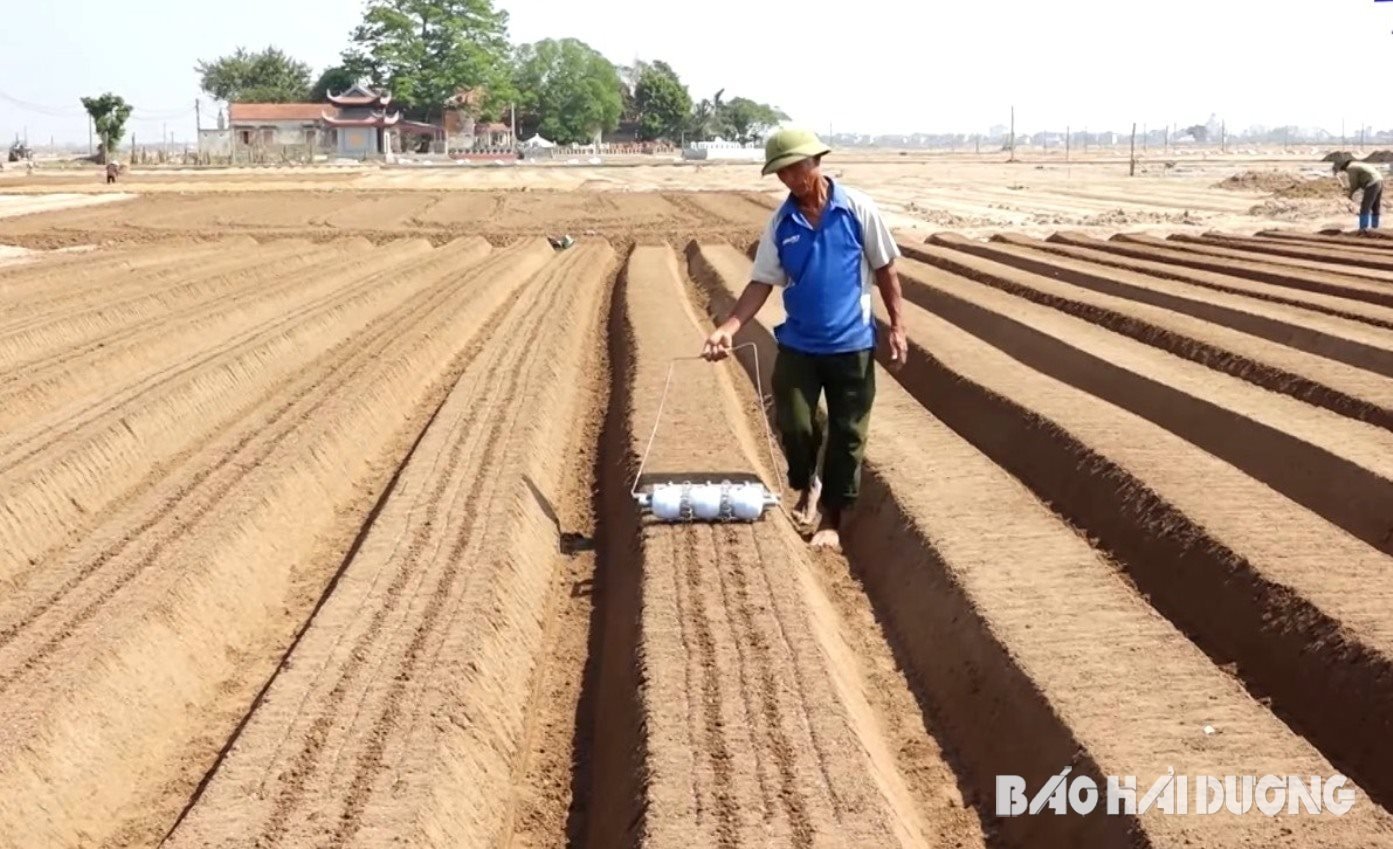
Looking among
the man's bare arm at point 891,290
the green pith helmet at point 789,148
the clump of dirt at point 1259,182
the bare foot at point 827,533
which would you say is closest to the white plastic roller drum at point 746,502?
the bare foot at point 827,533

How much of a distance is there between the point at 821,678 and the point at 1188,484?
2.60 metres

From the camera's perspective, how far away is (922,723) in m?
4.87

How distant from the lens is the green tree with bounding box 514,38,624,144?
99500mm

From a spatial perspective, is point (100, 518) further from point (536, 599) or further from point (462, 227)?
point (462, 227)

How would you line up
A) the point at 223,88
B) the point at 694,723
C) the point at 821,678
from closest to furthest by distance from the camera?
the point at 694,723 < the point at 821,678 < the point at 223,88

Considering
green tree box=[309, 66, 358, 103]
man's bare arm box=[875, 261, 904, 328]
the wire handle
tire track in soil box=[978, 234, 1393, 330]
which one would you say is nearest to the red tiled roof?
green tree box=[309, 66, 358, 103]

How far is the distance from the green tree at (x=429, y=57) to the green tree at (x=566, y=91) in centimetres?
557

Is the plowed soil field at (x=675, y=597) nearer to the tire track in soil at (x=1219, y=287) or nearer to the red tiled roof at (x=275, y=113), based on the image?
the tire track in soil at (x=1219, y=287)

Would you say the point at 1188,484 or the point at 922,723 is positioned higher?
the point at 1188,484

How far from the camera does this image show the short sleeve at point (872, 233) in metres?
6.10

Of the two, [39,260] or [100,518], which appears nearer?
[100,518]

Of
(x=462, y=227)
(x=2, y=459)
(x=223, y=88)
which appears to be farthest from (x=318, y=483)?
(x=223, y=88)

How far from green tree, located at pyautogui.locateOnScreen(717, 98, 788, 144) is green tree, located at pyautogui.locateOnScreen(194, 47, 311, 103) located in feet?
105

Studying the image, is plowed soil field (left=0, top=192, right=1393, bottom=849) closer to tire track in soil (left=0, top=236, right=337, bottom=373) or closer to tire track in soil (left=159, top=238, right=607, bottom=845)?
tire track in soil (left=159, top=238, right=607, bottom=845)
